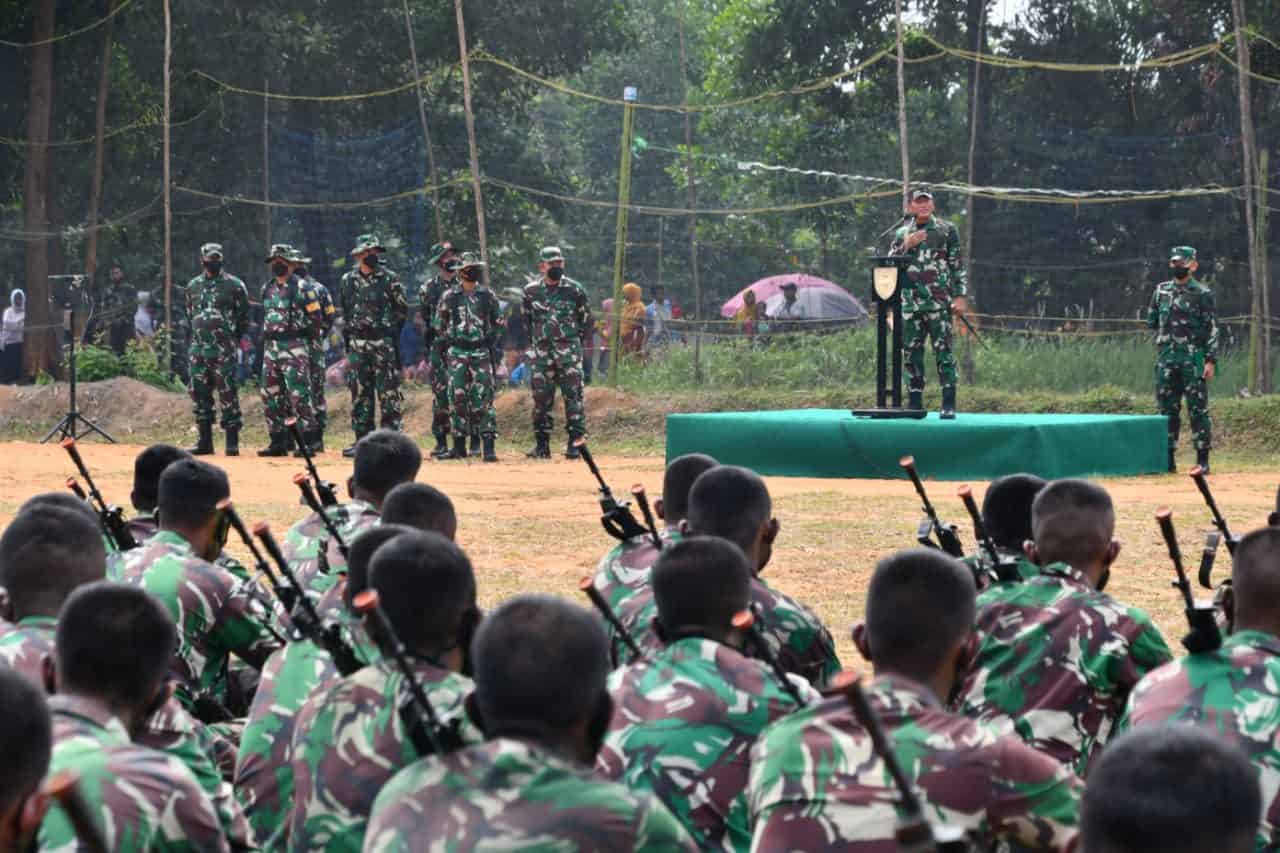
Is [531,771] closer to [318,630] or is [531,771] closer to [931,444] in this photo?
[318,630]

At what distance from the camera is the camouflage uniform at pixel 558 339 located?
16.7m

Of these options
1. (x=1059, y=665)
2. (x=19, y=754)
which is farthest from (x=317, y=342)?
(x=19, y=754)

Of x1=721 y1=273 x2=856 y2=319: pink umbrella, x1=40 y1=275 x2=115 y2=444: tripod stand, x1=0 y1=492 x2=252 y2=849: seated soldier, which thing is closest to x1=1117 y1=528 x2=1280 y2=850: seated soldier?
x1=0 y1=492 x2=252 y2=849: seated soldier

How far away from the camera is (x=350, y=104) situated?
2538 centimetres

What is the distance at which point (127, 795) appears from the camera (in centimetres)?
314

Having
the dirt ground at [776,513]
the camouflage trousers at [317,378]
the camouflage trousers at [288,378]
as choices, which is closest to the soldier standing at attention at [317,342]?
the camouflage trousers at [317,378]

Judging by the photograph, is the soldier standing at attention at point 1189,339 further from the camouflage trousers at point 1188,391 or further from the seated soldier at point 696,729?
the seated soldier at point 696,729

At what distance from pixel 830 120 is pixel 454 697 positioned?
67.2ft

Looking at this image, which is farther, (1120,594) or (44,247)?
(44,247)

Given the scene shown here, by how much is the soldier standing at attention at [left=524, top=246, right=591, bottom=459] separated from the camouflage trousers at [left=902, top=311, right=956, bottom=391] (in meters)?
3.25

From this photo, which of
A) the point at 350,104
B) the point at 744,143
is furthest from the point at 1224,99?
the point at 350,104

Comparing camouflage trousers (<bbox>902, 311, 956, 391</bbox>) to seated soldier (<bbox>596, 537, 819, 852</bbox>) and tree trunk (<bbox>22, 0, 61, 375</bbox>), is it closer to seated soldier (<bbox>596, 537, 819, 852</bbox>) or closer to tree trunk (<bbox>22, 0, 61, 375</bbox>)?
seated soldier (<bbox>596, 537, 819, 852</bbox>)

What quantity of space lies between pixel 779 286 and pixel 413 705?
21495mm

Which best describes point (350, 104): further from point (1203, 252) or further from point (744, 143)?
point (1203, 252)
